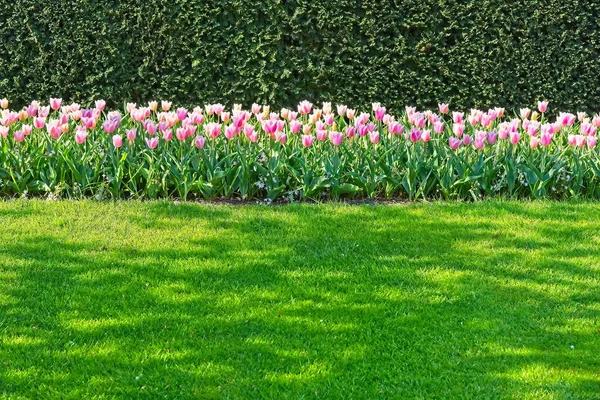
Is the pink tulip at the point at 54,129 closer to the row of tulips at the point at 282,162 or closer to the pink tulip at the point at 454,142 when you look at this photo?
the row of tulips at the point at 282,162

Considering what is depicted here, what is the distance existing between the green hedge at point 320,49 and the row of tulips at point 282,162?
1600mm

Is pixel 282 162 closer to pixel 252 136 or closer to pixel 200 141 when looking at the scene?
pixel 252 136

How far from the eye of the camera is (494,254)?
487 centimetres

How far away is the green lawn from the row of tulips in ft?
0.92

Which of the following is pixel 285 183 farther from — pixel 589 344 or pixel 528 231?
pixel 589 344

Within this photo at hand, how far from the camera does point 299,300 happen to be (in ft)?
13.9

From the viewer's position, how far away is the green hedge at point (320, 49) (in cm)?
761

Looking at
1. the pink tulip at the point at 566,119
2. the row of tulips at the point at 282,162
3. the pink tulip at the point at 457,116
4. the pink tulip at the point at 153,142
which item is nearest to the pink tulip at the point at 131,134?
the row of tulips at the point at 282,162

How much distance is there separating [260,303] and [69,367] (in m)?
1.03

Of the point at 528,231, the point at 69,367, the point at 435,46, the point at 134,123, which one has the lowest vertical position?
the point at 69,367

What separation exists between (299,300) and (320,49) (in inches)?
159

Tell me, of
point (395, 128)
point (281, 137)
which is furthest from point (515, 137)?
point (281, 137)

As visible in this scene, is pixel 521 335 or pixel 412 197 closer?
pixel 521 335

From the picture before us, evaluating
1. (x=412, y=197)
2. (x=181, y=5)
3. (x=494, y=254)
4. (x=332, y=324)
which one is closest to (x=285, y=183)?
(x=412, y=197)
